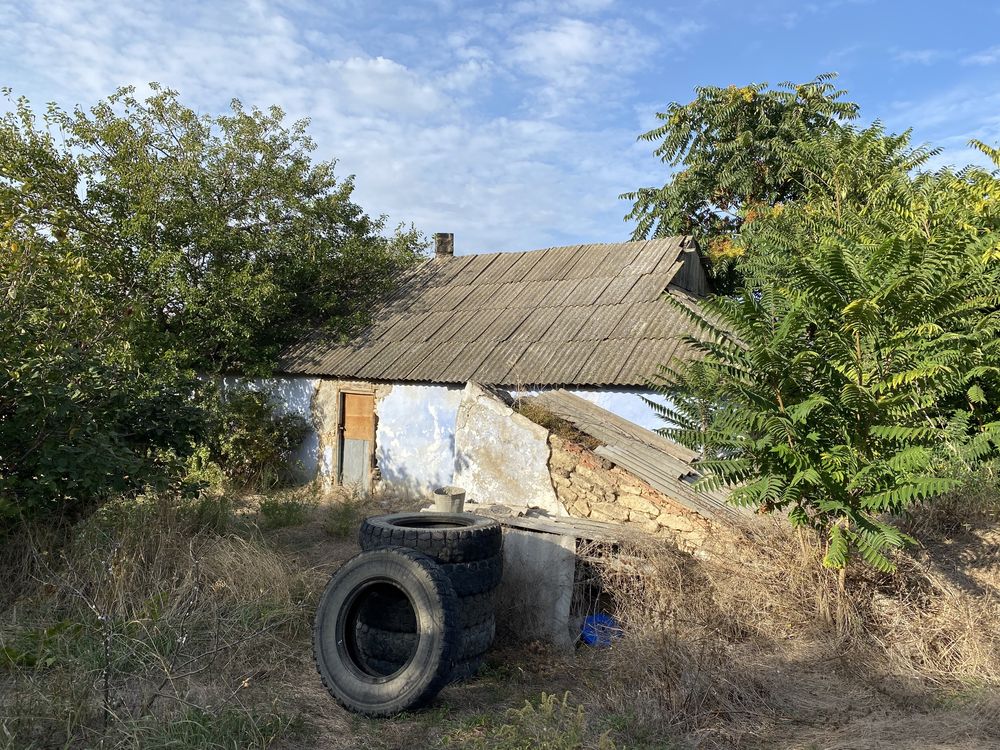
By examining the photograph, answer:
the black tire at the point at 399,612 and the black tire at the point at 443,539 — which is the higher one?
the black tire at the point at 443,539

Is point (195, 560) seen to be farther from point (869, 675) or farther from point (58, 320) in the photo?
point (869, 675)

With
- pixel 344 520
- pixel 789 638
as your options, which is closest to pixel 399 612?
pixel 789 638

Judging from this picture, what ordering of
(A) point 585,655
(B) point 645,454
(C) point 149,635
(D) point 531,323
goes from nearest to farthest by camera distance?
(C) point 149,635 < (A) point 585,655 < (B) point 645,454 < (D) point 531,323

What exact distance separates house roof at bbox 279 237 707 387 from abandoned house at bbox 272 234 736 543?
3cm

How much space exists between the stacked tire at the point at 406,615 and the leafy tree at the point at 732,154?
1222 cm

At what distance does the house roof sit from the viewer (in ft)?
33.2

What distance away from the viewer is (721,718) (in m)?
4.04

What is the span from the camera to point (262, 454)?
1246 cm

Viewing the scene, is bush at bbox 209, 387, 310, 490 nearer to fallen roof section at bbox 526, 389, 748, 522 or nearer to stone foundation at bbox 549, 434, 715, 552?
fallen roof section at bbox 526, 389, 748, 522

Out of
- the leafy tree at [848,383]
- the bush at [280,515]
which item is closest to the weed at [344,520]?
the bush at [280,515]

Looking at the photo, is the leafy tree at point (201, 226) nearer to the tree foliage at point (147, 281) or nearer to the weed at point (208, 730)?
the tree foliage at point (147, 281)

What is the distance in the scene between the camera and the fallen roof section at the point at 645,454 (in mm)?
A: 6461

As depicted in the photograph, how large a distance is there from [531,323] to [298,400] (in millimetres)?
4985

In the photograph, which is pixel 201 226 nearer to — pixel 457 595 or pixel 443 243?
pixel 443 243
